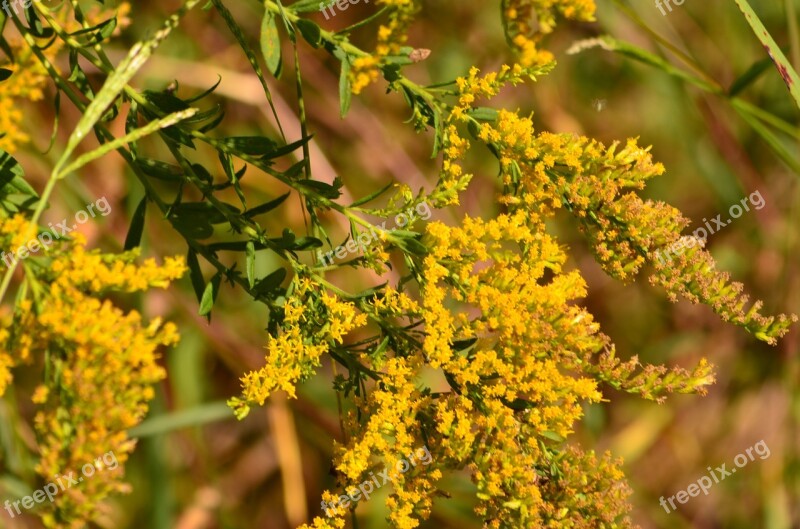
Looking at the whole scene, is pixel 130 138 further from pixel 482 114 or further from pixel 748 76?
pixel 748 76

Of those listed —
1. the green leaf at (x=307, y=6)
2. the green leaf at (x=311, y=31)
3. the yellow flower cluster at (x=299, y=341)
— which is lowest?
the yellow flower cluster at (x=299, y=341)

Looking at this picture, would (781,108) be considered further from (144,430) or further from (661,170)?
(144,430)

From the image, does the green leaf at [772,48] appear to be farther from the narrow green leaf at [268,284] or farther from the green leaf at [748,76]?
the narrow green leaf at [268,284]

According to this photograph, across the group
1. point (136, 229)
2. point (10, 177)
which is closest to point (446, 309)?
point (136, 229)

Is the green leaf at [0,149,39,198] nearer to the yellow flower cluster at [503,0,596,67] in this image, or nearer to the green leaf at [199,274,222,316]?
the green leaf at [199,274,222,316]

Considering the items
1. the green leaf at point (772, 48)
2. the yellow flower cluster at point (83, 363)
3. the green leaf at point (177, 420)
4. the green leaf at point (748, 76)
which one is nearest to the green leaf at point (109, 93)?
the yellow flower cluster at point (83, 363)

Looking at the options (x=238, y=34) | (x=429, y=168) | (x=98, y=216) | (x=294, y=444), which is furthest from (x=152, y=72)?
(x=238, y=34)
